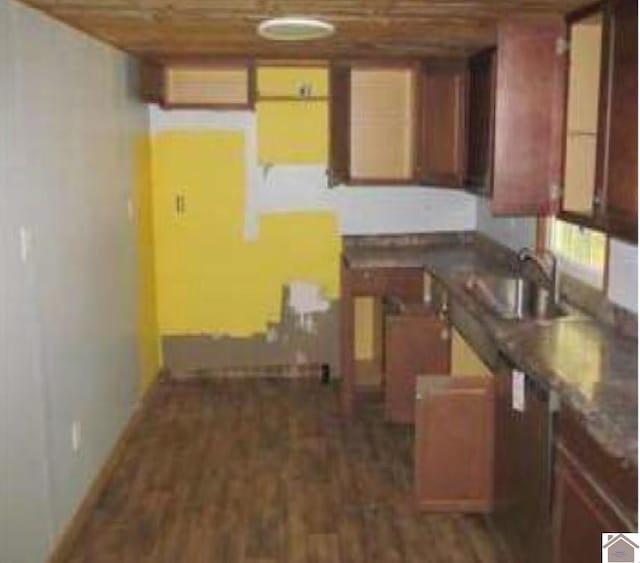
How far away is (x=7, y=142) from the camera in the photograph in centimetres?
259

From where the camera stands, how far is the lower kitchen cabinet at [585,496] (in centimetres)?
189

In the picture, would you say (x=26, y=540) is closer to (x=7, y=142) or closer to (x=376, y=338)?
(x=7, y=142)

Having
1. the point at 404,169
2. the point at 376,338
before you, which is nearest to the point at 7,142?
the point at 404,169

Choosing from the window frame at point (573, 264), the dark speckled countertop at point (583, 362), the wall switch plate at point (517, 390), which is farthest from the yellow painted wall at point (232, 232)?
the wall switch plate at point (517, 390)

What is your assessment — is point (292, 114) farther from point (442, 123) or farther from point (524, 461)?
point (524, 461)

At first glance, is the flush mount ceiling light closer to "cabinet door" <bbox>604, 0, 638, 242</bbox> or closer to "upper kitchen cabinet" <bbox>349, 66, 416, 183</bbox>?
"cabinet door" <bbox>604, 0, 638, 242</bbox>

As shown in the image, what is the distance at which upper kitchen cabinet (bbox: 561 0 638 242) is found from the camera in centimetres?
232

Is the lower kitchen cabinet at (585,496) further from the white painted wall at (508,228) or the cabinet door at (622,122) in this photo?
the white painted wall at (508,228)

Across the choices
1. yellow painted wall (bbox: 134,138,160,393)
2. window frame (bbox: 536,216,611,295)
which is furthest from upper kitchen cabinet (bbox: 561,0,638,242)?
yellow painted wall (bbox: 134,138,160,393)

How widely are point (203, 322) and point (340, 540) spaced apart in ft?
8.26

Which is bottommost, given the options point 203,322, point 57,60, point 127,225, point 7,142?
point 203,322

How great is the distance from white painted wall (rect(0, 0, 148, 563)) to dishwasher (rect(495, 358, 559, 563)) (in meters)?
1.68

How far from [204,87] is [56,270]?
2330mm

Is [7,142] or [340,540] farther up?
[7,142]
